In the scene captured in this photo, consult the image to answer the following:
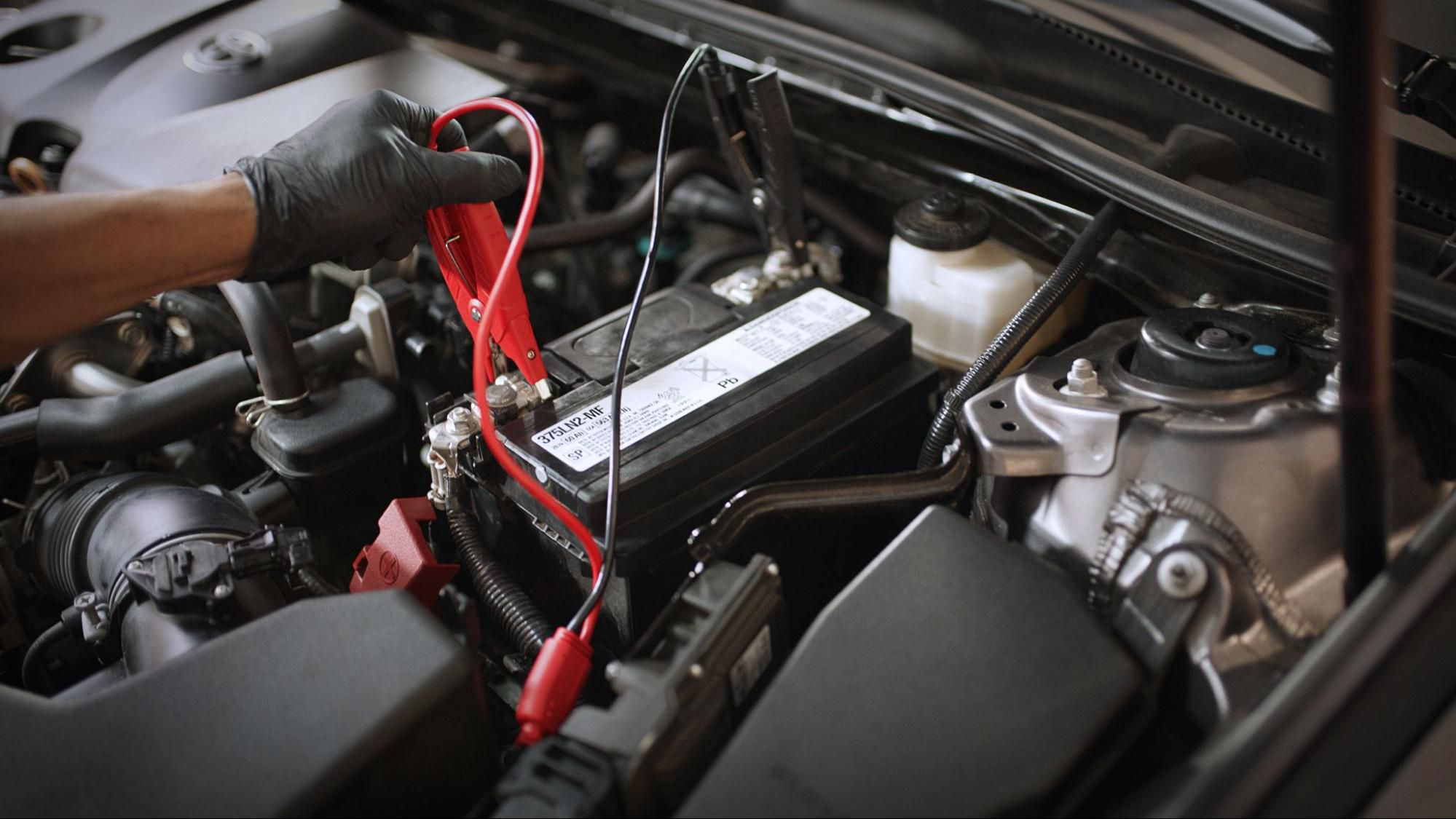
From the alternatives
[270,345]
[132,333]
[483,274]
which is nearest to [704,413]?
[483,274]

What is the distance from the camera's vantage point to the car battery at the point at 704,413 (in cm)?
100

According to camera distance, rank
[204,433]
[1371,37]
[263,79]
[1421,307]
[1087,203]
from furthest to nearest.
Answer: [263,79] → [204,433] → [1087,203] → [1421,307] → [1371,37]

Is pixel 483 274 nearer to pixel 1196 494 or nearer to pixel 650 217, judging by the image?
pixel 650 217

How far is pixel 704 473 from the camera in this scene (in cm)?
104

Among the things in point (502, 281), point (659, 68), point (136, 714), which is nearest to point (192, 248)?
point (502, 281)

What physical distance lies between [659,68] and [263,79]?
0.60m

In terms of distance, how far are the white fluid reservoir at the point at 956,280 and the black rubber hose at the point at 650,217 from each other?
0.20 m

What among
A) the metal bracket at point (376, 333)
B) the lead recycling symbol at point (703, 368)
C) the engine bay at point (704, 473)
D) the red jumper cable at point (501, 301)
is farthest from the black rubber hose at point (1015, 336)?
the metal bracket at point (376, 333)

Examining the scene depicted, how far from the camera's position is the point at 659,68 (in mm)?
1746

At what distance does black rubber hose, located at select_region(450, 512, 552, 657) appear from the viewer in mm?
988

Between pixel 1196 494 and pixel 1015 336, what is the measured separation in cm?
30

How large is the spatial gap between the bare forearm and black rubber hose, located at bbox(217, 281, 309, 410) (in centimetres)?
17

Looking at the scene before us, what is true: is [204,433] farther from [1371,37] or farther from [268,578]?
[1371,37]

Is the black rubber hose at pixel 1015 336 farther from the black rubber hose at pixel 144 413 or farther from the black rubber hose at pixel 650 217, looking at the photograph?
the black rubber hose at pixel 144 413
